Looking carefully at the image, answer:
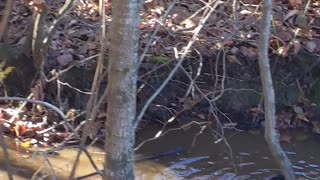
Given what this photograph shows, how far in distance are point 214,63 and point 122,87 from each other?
3.59 metres

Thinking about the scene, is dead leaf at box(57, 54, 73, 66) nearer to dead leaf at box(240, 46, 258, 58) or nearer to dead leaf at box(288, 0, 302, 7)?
dead leaf at box(240, 46, 258, 58)

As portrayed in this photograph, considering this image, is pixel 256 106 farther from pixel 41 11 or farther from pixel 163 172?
pixel 41 11

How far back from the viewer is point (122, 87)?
3.39 meters

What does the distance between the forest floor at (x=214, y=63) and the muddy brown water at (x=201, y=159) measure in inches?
9.7

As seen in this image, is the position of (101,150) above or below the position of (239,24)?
below

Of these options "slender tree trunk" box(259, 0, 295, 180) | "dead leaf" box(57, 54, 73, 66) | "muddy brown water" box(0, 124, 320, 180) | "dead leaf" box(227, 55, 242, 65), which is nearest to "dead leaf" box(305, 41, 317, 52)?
"dead leaf" box(227, 55, 242, 65)

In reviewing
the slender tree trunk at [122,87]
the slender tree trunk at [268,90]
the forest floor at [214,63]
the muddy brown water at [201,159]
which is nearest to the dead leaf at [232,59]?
the forest floor at [214,63]

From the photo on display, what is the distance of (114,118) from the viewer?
135 inches

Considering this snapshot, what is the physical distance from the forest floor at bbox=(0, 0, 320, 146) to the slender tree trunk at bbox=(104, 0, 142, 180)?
2.97 metres

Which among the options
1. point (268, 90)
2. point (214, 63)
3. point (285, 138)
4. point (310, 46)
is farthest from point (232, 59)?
point (268, 90)

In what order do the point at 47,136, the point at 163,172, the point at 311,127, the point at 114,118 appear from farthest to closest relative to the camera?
the point at 311,127 < the point at 47,136 < the point at 163,172 < the point at 114,118

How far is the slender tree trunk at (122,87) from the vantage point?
3307mm

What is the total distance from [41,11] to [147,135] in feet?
5.02

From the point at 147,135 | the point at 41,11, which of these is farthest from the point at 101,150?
the point at 41,11
